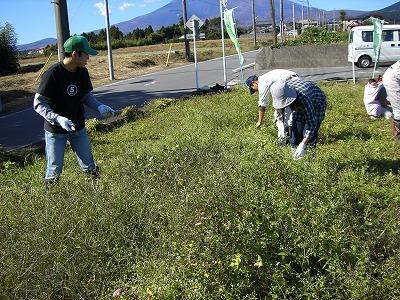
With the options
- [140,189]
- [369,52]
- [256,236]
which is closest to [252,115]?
[140,189]

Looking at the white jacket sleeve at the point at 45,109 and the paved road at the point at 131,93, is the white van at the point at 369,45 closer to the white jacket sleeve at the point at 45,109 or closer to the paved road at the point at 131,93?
the paved road at the point at 131,93

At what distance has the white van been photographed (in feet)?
73.7

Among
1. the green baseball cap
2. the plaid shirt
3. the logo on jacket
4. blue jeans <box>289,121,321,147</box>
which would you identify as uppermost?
the green baseball cap

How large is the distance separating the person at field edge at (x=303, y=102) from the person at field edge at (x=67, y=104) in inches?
72.2

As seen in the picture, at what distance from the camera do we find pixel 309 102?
538cm

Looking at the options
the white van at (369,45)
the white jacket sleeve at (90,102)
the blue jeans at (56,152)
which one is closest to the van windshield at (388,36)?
the white van at (369,45)

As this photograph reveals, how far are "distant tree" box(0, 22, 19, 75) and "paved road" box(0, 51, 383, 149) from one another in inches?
396

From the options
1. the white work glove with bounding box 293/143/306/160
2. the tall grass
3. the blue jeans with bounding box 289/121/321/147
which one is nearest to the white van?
the blue jeans with bounding box 289/121/321/147

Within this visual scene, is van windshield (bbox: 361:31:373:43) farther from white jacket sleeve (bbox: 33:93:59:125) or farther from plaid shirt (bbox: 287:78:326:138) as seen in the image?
white jacket sleeve (bbox: 33:93:59:125)

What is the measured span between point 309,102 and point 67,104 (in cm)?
256

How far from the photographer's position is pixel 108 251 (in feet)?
10.0

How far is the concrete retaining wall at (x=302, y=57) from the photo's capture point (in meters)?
24.4

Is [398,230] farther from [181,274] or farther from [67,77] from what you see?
[67,77]

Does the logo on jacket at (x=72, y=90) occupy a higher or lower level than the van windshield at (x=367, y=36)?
lower
